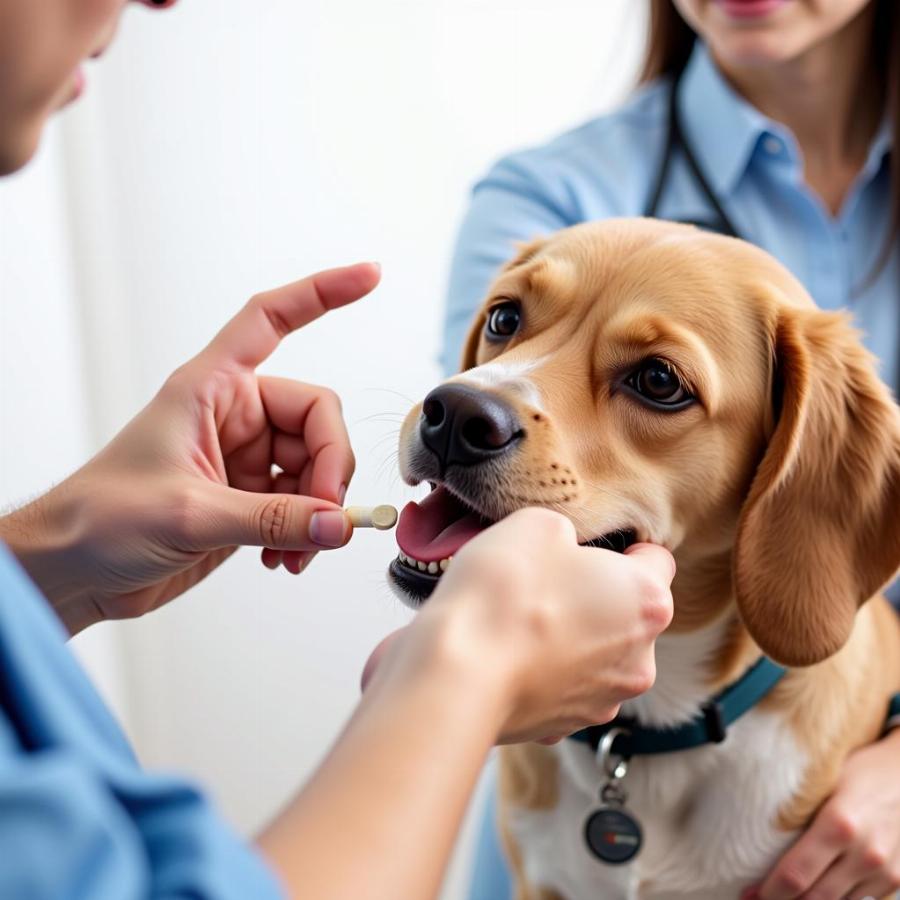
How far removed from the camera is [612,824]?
1.35 meters

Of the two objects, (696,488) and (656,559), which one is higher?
(656,559)

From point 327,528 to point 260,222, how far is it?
129cm

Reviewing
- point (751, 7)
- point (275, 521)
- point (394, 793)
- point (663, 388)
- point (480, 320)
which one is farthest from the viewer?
point (751, 7)

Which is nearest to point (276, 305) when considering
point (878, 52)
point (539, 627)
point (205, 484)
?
point (205, 484)

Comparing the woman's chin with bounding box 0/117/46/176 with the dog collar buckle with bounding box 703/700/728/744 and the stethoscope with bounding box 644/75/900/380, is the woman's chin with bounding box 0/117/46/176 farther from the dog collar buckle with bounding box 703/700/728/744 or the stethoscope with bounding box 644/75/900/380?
the stethoscope with bounding box 644/75/900/380

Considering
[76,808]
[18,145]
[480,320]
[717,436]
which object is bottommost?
[717,436]

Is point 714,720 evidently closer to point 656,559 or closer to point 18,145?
point 656,559

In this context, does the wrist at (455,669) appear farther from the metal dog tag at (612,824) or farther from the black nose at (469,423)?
the metal dog tag at (612,824)

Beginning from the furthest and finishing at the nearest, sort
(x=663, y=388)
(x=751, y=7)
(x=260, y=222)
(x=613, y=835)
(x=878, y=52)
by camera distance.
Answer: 1. (x=260, y=222)
2. (x=878, y=52)
3. (x=751, y=7)
4. (x=613, y=835)
5. (x=663, y=388)

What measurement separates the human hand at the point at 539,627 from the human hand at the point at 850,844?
23.0 inches

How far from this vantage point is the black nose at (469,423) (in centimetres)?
110

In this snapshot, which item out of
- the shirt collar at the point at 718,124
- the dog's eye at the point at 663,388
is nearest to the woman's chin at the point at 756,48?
the shirt collar at the point at 718,124

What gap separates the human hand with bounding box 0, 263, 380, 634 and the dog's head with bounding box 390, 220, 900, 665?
0.48ft

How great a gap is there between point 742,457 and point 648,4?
122 cm
